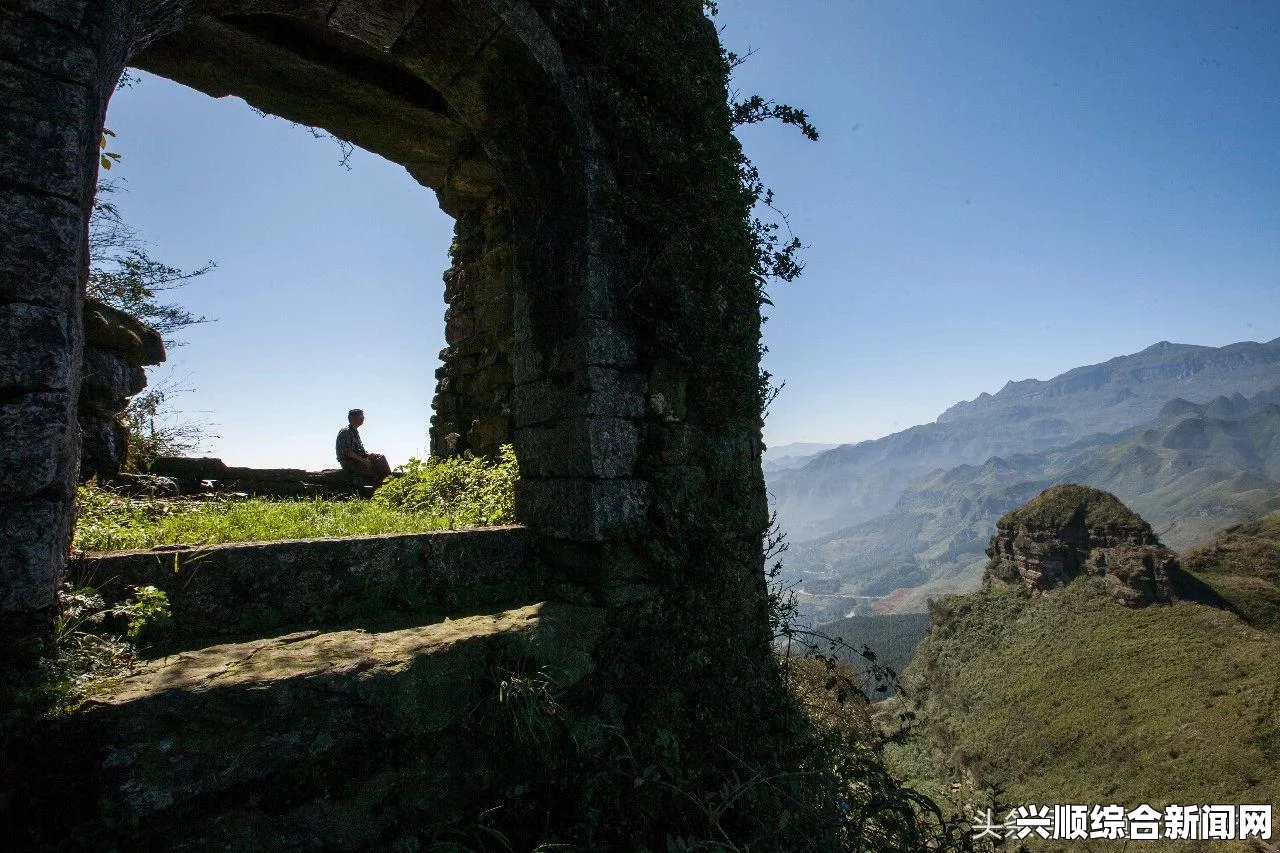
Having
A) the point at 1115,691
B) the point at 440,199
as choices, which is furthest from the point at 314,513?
the point at 1115,691

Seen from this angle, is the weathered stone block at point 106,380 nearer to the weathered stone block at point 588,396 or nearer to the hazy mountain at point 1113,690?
the weathered stone block at point 588,396

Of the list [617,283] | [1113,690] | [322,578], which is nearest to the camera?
[322,578]

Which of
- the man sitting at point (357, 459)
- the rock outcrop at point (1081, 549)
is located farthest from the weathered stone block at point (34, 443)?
the rock outcrop at point (1081, 549)

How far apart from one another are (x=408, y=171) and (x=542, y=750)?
17.1 feet

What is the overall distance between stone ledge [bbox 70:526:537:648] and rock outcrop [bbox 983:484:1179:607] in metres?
69.2

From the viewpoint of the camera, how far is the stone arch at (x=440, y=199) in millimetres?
1841

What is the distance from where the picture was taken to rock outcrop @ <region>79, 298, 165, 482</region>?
4129mm

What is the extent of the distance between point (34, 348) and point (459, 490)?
3009 millimetres

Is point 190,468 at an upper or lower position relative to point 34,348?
lower

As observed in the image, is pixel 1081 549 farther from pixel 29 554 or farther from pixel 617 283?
pixel 29 554

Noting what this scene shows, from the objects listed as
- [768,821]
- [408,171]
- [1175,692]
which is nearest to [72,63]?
[408,171]

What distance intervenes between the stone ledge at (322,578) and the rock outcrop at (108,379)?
2.39 meters

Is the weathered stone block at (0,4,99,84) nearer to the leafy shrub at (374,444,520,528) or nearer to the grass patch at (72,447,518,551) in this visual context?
Answer: the grass patch at (72,447,518,551)

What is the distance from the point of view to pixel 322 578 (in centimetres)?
273
